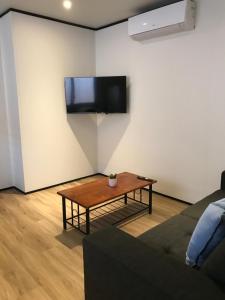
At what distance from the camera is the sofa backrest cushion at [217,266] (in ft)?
3.81

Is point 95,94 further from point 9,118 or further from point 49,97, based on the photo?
point 9,118

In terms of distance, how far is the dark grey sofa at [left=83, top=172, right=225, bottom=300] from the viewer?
3.68 ft

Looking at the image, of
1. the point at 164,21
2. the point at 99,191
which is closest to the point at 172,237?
the point at 99,191

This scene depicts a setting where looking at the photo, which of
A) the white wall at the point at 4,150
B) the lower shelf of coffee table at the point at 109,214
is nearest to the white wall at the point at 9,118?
the white wall at the point at 4,150

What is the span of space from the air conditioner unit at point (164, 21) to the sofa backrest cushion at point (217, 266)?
272cm

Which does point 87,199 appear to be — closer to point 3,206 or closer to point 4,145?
point 3,206

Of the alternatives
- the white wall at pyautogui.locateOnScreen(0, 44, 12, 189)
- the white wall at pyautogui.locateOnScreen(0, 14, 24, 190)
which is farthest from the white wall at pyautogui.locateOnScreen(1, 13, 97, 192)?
the white wall at pyautogui.locateOnScreen(0, 44, 12, 189)

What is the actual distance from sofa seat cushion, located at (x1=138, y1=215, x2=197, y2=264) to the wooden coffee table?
30.3 inches

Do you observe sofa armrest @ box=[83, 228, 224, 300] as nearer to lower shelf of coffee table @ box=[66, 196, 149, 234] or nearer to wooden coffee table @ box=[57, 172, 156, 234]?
wooden coffee table @ box=[57, 172, 156, 234]

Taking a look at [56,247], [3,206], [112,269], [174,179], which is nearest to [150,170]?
[174,179]

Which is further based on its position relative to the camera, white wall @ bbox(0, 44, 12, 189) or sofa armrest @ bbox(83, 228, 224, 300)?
white wall @ bbox(0, 44, 12, 189)

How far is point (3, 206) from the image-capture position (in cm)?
352

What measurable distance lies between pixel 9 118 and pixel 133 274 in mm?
3421

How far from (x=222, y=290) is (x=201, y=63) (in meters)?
2.71
